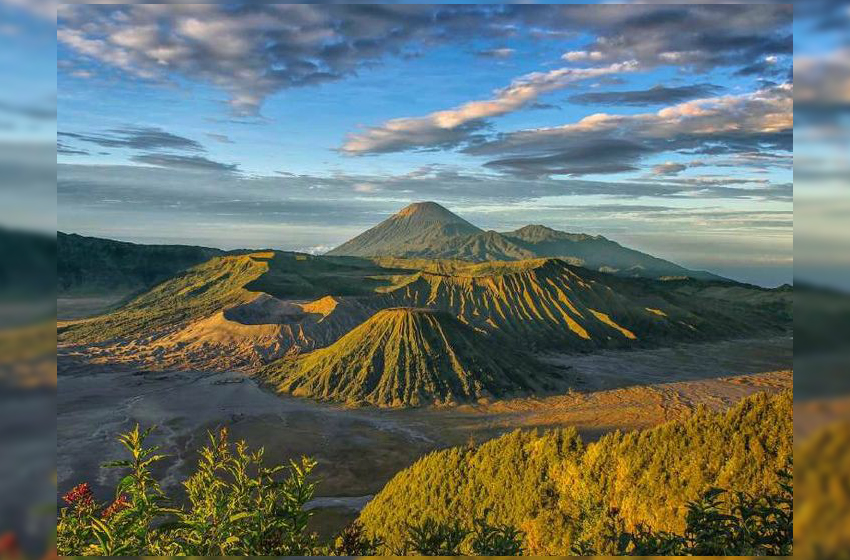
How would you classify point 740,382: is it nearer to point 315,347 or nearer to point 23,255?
point 315,347

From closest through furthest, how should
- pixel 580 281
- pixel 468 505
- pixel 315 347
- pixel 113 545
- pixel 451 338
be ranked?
pixel 113 545, pixel 468 505, pixel 451 338, pixel 315 347, pixel 580 281

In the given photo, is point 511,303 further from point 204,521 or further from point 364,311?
point 204,521

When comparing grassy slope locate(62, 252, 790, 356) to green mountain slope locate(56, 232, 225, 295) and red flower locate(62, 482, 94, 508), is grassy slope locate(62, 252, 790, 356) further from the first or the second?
red flower locate(62, 482, 94, 508)

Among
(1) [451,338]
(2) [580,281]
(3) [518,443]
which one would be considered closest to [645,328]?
(2) [580,281]

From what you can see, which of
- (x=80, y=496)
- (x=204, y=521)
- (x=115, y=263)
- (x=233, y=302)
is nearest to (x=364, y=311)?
(x=233, y=302)

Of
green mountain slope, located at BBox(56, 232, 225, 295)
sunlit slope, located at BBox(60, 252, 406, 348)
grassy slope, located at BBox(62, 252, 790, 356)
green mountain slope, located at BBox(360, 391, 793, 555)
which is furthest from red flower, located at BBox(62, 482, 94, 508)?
green mountain slope, located at BBox(56, 232, 225, 295)
